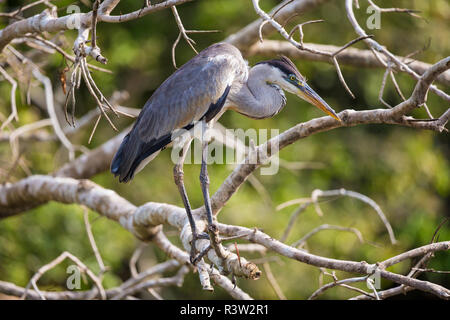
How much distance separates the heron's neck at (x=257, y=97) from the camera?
10.6 feet

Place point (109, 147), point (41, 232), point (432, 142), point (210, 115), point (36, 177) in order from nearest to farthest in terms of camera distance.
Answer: point (210, 115) → point (36, 177) → point (109, 147) → point (41, 232) → point (432, 142)

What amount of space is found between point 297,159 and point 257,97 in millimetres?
→ 3546

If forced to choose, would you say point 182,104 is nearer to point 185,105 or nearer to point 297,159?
point 185,105

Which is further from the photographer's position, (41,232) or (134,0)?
(134,0)

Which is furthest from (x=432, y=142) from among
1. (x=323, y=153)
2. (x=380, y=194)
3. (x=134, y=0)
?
(x=134, y=0)

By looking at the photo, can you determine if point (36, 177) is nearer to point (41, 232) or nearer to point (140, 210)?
point (140, 210)

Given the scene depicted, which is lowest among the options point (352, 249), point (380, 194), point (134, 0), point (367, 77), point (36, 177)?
point (352, 249)

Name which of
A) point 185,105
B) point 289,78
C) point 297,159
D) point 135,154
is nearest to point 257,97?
point 289,78

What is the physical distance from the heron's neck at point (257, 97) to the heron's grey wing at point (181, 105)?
157 millimetres

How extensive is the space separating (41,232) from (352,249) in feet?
10.9

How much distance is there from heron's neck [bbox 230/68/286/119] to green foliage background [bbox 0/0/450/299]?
2.75 meters

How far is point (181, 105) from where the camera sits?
3088 millimetres

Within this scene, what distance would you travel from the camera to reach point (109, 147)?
14.6 ft

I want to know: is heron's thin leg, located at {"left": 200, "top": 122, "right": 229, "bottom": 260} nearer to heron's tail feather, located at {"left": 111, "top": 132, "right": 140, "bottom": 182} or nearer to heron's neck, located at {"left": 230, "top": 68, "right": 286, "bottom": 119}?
heron's neck, located at {"left": 230, "top": 68, "right": 286, "bottom": 119}
